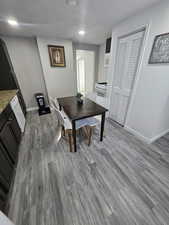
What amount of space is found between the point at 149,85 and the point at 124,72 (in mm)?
655

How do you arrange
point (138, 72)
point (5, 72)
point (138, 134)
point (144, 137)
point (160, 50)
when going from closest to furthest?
point (160, 50)
point (138, 72)
point (144, 137)
point (138, 134)
point (5, 72)

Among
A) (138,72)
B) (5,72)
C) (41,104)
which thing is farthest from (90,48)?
(5,72)

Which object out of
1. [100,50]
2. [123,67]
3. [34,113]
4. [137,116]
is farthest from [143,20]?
[34,113]

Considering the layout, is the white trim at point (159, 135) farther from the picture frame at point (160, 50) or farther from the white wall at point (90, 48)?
the white wall at point (90, 48)

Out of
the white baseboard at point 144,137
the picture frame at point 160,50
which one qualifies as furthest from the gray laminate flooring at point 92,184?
the picture frame at point 160,50

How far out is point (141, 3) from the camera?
1379 millimetres

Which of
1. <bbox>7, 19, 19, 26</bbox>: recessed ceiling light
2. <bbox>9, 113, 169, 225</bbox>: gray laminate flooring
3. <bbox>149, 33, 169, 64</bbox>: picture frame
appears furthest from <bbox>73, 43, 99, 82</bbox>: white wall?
<bbox>9, 113, 169, 225</bbox>: gray laminate flooring

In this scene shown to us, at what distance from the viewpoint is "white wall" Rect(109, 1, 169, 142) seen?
1.41 m

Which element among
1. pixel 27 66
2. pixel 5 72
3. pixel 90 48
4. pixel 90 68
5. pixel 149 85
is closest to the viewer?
pixel 149 85

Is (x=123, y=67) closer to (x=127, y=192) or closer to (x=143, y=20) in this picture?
(x=143, y=20)

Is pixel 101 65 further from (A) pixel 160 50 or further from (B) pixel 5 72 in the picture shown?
(B) pixel 5 72

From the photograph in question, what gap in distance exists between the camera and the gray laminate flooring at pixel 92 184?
0.99 meters

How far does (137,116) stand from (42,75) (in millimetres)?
3322

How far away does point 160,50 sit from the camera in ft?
4.70
